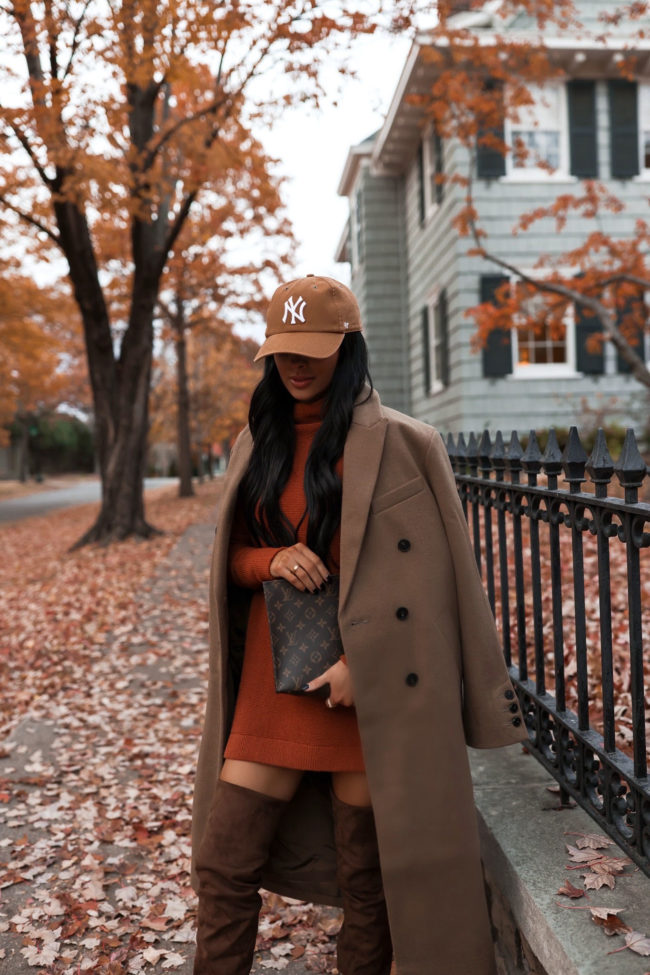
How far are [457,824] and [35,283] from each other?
20.3 metres

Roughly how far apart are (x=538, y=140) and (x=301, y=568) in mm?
13836

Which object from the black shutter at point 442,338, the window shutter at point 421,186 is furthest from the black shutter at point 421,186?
the black shutter at point 442,338

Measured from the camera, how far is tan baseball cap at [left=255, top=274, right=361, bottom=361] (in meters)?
2.27

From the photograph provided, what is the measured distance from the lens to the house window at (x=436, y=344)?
49.7 ft

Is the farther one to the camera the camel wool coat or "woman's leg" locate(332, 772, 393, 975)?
"woman's leg" locate(332, 772, 393, 975)

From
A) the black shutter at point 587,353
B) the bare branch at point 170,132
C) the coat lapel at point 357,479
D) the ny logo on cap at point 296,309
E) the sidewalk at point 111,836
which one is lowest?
the sidewalk at point 111,836

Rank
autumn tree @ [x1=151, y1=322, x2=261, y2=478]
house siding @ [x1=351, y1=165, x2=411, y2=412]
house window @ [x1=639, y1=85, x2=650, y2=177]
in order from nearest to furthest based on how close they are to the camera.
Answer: house window @ [x1=639, y1=85, x2=650, y2=177] < house siding @ [x1=351, y1=165, x2=411, y2=412] < autumn tree @ [x1=151, y1=322, x2=261, y2=478]

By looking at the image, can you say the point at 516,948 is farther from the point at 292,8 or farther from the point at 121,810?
the point at 292,8

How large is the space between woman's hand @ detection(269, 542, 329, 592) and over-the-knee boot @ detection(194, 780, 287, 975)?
561 mm

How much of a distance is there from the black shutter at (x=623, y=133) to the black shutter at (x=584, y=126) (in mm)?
295

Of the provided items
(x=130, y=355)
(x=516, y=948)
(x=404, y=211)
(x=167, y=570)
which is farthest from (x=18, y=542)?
(x=516, y=948)

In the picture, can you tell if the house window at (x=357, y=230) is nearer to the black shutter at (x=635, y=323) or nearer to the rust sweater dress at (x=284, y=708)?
the black shutter at (x=635, y=323)

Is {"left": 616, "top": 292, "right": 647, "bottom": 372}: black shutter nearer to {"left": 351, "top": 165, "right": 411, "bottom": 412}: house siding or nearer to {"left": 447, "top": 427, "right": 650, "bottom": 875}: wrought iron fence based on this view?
{"left": 351, "top": 165, "right": 411, "bottom": 412}: house siding

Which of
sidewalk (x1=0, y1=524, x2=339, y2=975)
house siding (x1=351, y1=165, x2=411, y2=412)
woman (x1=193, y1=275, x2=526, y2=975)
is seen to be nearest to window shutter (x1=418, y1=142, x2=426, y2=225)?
house siding (x1=351, y1=165, x2=411, y2=412)
